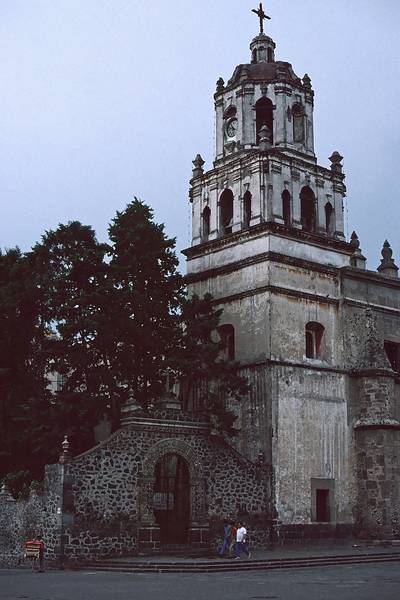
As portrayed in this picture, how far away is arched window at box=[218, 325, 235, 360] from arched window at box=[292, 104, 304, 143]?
8.75 m

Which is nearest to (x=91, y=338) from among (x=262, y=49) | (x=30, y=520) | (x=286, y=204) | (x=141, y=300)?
(x=141, y=300)

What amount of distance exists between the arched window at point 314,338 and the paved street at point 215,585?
11489 mm

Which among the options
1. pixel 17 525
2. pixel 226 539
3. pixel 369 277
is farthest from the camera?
pixel 369 277

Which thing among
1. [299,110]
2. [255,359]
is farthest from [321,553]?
[299,110]

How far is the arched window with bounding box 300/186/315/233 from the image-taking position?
36438 millimetres

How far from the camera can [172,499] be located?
97.2 ft

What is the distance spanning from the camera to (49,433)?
29031 mm

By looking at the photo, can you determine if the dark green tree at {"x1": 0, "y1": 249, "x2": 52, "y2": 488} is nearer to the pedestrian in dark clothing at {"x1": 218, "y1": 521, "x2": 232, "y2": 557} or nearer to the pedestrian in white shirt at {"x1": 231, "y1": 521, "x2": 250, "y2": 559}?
the pedestrian in dark clothing at {"x1": 218, "y1": 521, "x2": 232, "y2": 557}

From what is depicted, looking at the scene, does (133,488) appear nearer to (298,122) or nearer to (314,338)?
(314,338)

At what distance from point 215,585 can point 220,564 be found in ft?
16.4

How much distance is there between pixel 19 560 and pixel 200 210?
653 inches

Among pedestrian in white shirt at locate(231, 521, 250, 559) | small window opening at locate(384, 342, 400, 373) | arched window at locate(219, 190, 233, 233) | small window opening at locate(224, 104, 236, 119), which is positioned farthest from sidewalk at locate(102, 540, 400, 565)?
small window opening at locate(224, 104, 236, 119)

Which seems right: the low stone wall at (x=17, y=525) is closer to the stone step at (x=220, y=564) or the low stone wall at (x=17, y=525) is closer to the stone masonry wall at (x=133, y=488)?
the stone masonry wall at (x=133, y=488)

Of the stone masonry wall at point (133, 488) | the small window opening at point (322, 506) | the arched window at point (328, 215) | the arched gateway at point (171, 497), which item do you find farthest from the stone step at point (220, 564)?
the arched window at point (328, 215)
